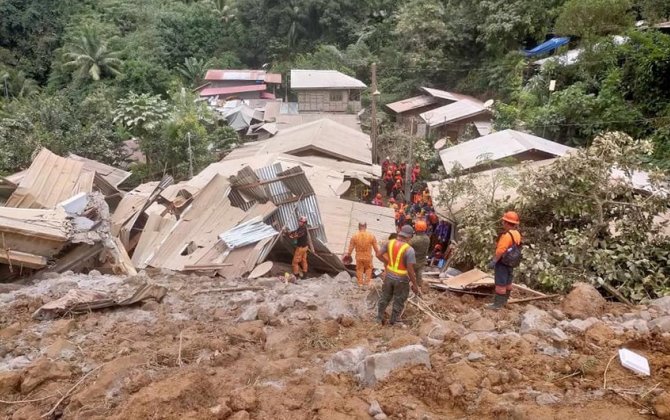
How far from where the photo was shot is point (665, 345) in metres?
4.96

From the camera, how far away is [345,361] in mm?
4992

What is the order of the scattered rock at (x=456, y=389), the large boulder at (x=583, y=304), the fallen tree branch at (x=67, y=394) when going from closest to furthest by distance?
1. the scattered rock at (x=456, y=389)
2. the fallen tree branch at (x=67, y=394)
3. the large boulder at (x=583, y=304)

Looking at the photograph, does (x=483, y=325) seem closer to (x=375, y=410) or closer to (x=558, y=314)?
(x=558, y=314)

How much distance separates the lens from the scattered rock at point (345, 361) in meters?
4.95

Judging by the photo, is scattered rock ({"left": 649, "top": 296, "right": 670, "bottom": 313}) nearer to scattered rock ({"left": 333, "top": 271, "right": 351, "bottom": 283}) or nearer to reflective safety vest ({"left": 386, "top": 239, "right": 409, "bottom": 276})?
reflective safety vest ({"left": 386, "top": 239, "right": 409, "bottom": 276})

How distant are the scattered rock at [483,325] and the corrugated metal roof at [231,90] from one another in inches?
1166

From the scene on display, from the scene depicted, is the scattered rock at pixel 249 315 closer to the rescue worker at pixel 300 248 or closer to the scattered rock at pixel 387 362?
the scattered rock at pixel 387 362

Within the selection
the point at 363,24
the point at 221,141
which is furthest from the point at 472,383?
the point at 363,24

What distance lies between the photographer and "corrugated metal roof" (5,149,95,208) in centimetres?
1095

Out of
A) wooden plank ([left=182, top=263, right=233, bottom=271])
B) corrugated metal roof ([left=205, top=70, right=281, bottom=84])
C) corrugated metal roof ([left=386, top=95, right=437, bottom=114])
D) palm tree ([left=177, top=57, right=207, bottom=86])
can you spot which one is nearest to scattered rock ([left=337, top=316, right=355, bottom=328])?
wooden plank ([left=182, top=263, right=233, bottom=271])

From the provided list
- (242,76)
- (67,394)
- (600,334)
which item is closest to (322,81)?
(242,76)

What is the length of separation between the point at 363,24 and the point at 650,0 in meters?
18.7

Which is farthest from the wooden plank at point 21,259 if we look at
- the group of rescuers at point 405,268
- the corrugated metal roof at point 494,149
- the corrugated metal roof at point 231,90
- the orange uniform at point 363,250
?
the corrugated metal roof at point 231,90

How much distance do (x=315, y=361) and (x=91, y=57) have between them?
3478 centimetres
